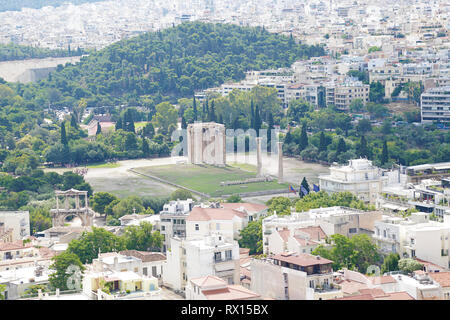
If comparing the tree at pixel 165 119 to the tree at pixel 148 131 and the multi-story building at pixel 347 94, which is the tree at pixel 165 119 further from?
the multi-story building at pixel 347 94

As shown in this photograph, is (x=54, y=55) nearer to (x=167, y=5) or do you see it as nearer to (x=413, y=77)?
(x=413, y=77)

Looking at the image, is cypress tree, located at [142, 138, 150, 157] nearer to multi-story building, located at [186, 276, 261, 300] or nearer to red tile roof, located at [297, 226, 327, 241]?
red tile roof, located at [297, 226, 327, 241]

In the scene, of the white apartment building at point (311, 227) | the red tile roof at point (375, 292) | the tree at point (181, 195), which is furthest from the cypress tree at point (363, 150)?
the red tile roof at point (375, 292)

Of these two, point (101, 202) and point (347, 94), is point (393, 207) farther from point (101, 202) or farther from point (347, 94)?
point (347, 94)

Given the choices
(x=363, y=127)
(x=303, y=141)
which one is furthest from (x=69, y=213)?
(x=363, y=127)

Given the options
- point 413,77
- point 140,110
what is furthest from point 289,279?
point 140,110
